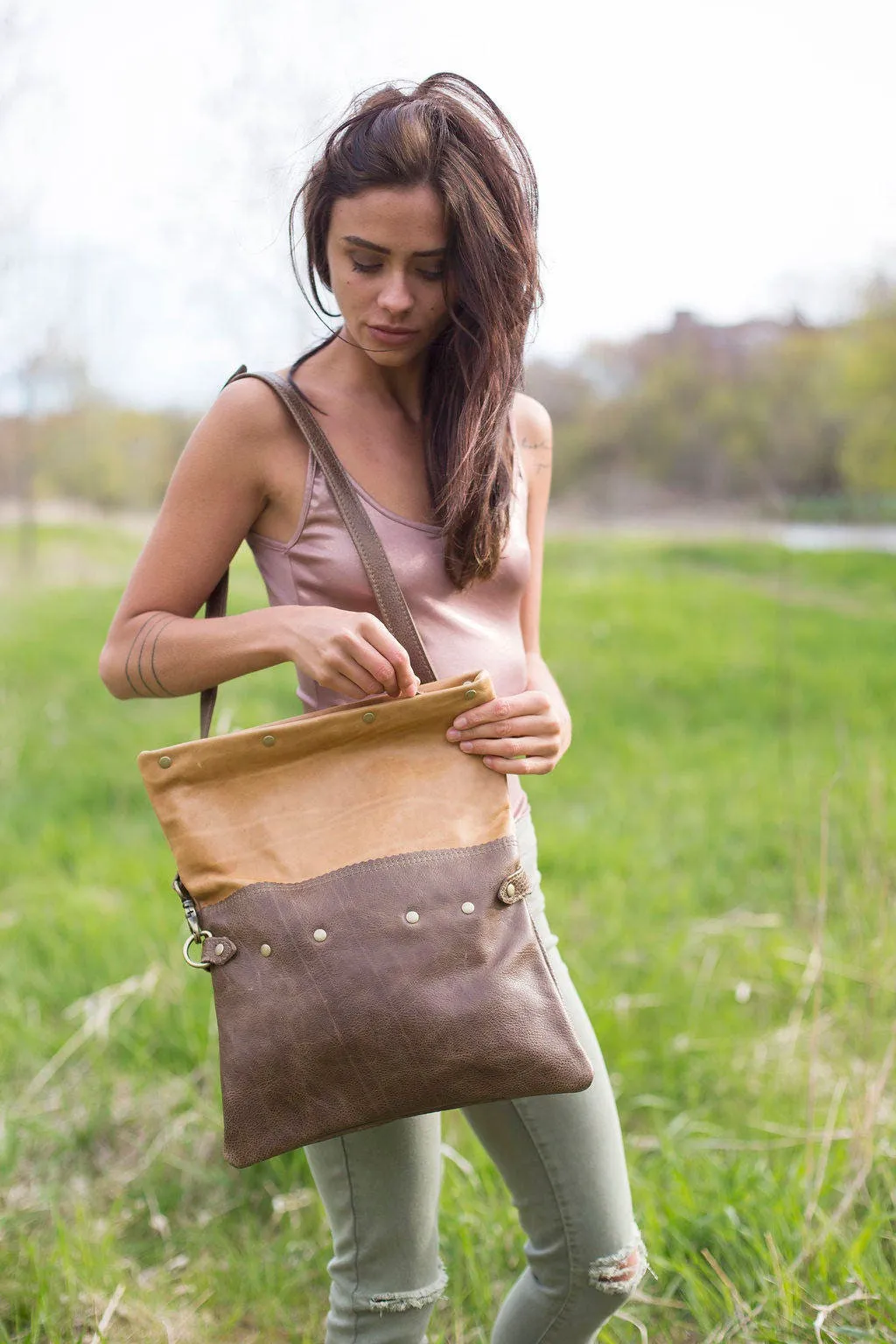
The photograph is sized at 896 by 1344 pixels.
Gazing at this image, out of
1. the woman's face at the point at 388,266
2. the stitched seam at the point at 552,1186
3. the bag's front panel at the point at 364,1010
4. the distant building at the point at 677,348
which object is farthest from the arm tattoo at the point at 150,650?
the distant building at the point at 677,348

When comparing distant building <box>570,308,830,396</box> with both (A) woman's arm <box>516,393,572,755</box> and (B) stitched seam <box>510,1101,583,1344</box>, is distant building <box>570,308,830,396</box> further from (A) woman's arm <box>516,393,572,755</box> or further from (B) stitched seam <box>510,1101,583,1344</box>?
(B) stitched seam <box>510,1101,583,1344</box>

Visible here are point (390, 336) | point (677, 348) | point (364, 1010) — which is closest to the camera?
point (364, 1010)

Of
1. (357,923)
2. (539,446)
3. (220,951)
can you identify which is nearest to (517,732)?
(357,923)

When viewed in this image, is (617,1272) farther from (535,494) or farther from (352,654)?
(535,494)

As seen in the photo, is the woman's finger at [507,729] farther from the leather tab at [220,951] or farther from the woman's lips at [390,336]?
the woman's lips at [390,336]

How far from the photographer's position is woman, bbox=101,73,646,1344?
1.51 metres

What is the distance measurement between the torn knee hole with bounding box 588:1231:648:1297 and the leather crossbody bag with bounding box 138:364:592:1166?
1.01 ft

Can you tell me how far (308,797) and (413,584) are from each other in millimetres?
310

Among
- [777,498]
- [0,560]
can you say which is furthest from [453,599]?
[0,560]

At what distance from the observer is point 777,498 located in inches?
103

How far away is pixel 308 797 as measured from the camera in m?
1.43

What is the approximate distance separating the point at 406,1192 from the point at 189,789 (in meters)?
0.58

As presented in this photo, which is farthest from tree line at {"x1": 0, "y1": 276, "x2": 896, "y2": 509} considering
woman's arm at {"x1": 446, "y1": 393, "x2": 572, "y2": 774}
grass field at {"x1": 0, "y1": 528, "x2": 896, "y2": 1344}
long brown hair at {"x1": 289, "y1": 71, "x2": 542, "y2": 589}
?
woman's arm at {"x1": 446, "y1": 393, "x2": 572, "y2": 774}

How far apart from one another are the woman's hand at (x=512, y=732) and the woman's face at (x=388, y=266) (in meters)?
0.49
